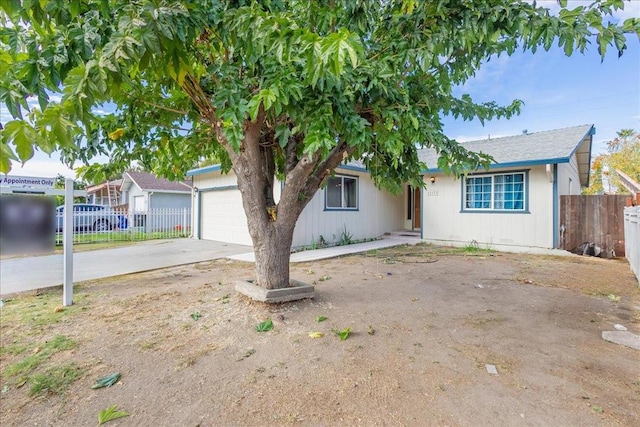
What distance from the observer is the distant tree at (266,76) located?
1634 millimetres

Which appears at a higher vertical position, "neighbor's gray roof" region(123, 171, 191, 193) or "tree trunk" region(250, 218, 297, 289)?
"neighbor's gray roof" region(123, 171, 191, 193)

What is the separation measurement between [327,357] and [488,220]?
352 inches

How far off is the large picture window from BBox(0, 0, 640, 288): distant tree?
219 inches

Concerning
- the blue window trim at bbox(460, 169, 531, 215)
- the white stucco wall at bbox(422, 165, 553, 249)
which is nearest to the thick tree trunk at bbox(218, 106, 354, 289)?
the white stucco wall at bbox(422, 165, 553, 249)

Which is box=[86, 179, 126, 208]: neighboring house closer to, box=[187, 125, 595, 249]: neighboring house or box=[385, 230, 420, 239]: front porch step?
box=[187, 125, 595, 249]: neighboring house

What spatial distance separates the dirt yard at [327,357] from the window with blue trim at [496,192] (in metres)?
4.70

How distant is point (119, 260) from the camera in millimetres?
7801

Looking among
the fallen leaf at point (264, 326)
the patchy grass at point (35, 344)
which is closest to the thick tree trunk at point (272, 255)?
the fallen leaf at point (264, 326)

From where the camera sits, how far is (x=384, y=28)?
11.5ft

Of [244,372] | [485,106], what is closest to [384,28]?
[485,106]

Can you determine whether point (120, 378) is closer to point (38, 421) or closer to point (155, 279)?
point (38, 421)

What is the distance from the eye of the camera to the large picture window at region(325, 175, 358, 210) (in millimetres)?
10828

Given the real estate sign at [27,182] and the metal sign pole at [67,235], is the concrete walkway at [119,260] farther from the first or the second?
the real estate sign at [27,182]

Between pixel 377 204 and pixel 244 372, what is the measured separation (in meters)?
10.5
